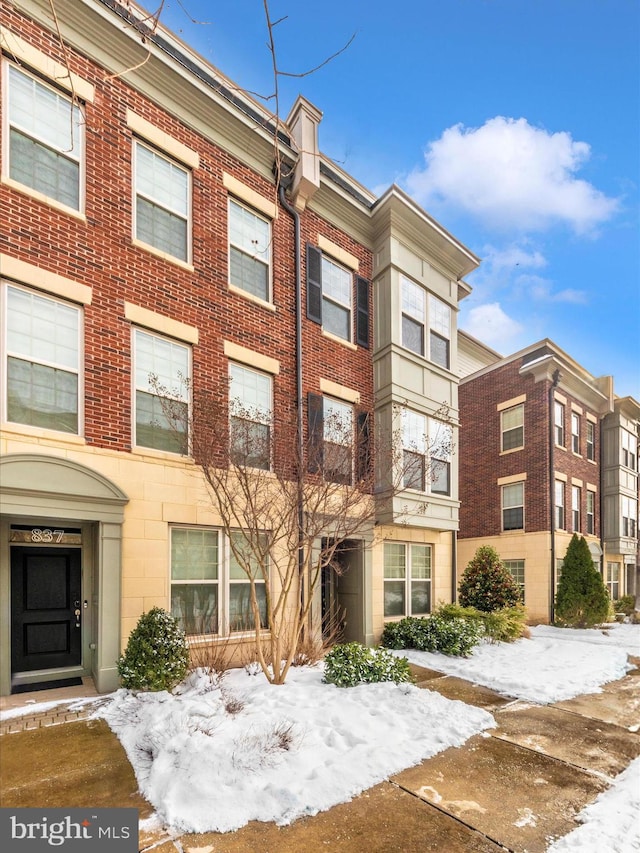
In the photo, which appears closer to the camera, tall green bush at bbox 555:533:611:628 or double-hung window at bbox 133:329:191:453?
double-hung window at bbox 133:329:191:453

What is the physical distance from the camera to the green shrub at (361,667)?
239 inches

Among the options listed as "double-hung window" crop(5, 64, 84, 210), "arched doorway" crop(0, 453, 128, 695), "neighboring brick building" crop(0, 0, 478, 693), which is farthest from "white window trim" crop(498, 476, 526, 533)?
"double-hung window" crop(5, 64, 84, 210)

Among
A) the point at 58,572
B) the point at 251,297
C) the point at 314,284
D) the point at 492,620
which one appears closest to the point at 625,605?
the point at 492,620

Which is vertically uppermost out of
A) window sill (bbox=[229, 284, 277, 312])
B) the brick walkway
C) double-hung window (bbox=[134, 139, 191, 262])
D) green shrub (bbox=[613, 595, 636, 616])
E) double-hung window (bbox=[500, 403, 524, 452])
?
double-hung window (bbox=[134, 139, 191, 262])

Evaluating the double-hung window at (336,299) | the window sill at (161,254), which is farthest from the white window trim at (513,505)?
the window sill at (161,254)

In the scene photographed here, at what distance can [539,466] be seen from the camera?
16.0 m

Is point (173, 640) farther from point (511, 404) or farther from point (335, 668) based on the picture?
point (511, 404)

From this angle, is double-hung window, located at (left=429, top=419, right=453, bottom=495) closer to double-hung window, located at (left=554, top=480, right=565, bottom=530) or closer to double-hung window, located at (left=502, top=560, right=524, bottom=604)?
double-hung window, located at (left=502, top=560, right=524, bottom=604)

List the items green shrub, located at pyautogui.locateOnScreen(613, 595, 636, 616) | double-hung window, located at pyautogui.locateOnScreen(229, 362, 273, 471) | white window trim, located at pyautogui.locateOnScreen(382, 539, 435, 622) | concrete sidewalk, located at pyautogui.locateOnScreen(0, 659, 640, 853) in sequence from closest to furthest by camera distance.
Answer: concrete sidewalk, located at pyautogui.locateOnScreen(0, 659, 640, 853), double-hung window, located at pyautogui.locateOnScreen(229, 362, 273, 471), white window trim, located at pyautogui.locateOnScreen(382, 539, 435, 622), green shrub, located at pyautogui.locateOnScreen(613, 595, 636, 616)

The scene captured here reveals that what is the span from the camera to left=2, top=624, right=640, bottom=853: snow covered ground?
3.32 meters

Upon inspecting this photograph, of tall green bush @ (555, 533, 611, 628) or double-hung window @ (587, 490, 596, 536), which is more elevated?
double-hung window @ (587, 490, 596, 536)

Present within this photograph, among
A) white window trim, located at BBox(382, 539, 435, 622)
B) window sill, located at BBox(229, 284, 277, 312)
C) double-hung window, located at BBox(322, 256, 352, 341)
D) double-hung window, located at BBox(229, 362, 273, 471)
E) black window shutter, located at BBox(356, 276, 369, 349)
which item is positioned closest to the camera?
double-hung window, located at BBox(229, 362, 273, 471)

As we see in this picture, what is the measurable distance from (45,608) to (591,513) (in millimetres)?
18568

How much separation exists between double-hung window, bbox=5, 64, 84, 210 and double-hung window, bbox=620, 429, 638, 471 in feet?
68.3
